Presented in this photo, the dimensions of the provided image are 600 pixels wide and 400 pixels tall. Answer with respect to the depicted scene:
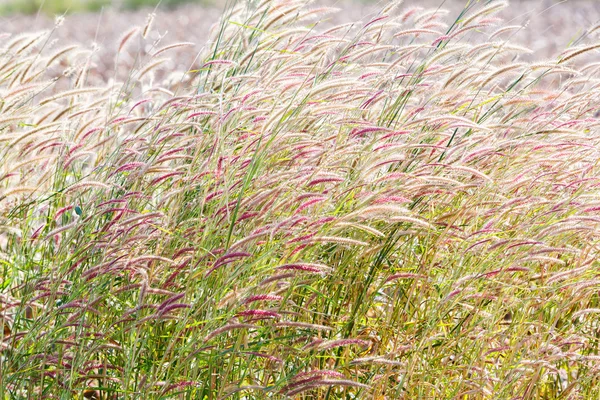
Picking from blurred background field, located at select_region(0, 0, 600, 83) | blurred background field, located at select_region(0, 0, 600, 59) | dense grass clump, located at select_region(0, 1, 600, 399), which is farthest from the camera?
blurred background field, located at select_region(0, 0, 600, 59)

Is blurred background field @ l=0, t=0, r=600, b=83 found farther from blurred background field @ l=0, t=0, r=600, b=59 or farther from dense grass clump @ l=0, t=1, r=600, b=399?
dense grass clump @ l=0, t=1, r=600, b=399

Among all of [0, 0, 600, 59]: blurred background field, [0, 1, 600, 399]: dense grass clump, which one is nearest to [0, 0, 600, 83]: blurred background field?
[0, 0, 600, 59]: blurred background field

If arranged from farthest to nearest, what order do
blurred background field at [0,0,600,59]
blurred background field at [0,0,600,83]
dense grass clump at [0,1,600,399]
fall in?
blurred background field at [0,0,600,59] < blurred background field at [0,0,600,83] < dense grass clump at [0,1,600,399]

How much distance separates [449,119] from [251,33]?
42.8 inches

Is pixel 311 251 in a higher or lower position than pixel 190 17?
higher

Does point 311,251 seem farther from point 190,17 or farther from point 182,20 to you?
point 190,17

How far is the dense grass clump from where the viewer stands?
2115 mm

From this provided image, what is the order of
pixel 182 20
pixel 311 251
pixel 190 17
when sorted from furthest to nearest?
pixel 190 17 < pixel 182 20 < pixel 311 251

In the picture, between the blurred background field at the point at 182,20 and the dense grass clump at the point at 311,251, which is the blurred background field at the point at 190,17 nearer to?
the blurred background field at the point at 182,20

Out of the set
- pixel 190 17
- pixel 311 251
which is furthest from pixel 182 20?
pixel 311 251

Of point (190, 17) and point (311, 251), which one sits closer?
point (311, 251)

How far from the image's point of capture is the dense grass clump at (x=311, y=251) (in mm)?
2115

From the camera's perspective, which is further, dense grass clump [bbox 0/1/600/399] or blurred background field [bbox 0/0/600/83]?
blurred background field [bbox 0/0/600/83]

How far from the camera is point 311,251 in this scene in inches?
86.5
